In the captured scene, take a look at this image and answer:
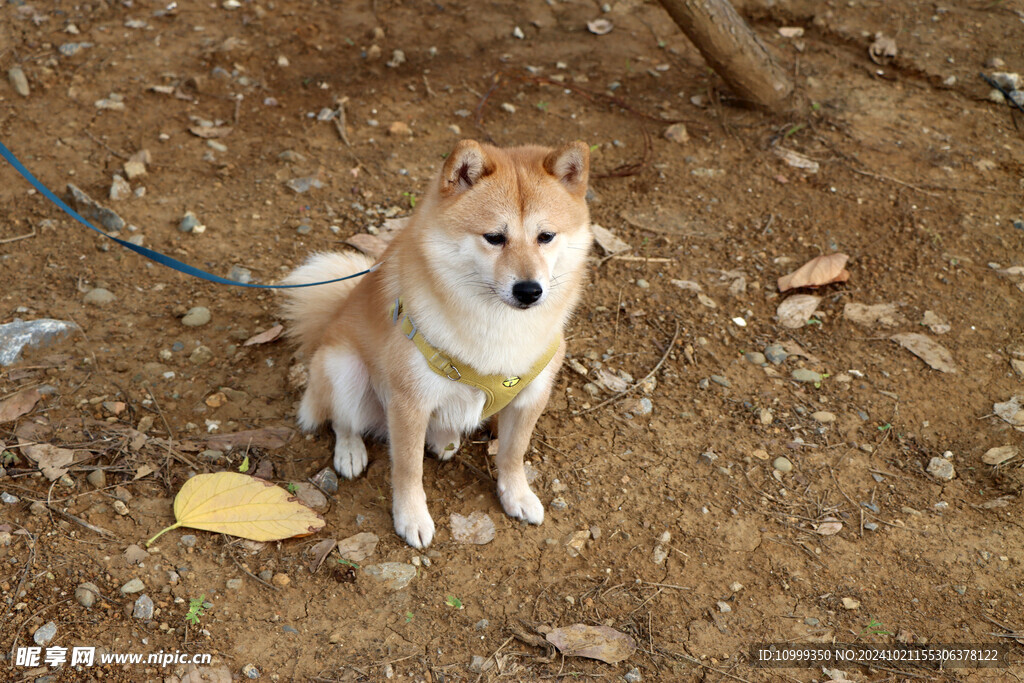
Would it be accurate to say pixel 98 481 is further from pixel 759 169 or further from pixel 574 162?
pixel 759 169

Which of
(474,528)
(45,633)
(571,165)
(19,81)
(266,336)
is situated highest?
(571,165)

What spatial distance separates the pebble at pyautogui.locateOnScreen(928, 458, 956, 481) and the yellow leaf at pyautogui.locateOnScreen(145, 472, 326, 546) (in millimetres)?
2629

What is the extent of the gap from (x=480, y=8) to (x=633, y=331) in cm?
361

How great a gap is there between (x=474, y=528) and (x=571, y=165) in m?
1.47

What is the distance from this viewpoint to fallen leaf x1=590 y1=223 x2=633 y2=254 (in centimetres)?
452

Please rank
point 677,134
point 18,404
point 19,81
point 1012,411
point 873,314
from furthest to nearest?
point 677,134
point 19,81
point 873,314
point 1012,411
point 18,404

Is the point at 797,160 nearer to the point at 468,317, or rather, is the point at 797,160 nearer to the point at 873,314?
the point at 873,314

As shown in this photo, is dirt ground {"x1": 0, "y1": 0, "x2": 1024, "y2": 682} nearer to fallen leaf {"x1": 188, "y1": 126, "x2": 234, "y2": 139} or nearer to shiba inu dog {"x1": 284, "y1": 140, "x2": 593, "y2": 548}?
fallen leaf {"x1": 188, "y1": 126, "x2": 234, "y2": 139}

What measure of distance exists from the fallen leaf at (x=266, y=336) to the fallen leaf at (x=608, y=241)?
189cm

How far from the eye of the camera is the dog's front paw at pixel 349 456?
323cm

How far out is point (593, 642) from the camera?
273 centimetres

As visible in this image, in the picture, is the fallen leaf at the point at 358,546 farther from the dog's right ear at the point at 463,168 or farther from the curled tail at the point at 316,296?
the dog's right ear at the point at 463,168

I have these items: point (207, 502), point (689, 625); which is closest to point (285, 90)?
point (207, 502)

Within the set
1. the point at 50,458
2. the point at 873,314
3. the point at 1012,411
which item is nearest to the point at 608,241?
the point at 873,314
